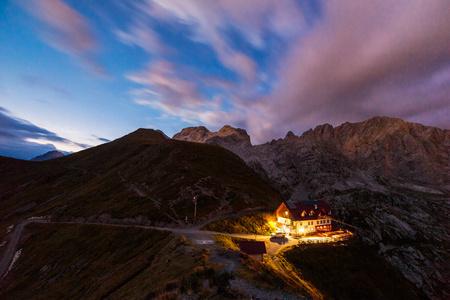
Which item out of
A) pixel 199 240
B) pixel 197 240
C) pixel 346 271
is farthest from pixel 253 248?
pixel 346 271

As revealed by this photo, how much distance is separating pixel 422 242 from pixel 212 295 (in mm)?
188016

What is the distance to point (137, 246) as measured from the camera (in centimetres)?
6016

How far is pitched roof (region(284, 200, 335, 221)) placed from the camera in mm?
74438

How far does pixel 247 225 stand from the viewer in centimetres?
7425

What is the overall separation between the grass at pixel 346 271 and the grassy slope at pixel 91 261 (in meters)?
34.3

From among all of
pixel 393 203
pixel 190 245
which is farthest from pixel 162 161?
pixel 393 203

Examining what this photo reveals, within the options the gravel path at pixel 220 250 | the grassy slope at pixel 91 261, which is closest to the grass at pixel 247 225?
the gravel path at pixel 220 250

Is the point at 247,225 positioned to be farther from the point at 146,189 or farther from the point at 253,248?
the point at 146,189

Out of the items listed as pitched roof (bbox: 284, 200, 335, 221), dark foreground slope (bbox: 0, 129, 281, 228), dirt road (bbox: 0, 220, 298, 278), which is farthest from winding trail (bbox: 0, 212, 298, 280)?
pitched roof (bbox: 284, 200, 335, 221)

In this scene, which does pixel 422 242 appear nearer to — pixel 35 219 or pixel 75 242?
pixel 75 242

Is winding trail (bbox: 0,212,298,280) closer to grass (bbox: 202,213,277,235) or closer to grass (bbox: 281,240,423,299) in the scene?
grass (bbox: 202,213,277,235)

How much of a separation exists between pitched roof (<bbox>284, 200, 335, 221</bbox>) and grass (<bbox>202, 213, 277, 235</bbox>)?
10.7m

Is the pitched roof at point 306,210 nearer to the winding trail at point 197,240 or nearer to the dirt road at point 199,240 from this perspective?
the winding trail at point 197,240

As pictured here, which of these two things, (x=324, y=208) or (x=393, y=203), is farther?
(x=393, y=203)
